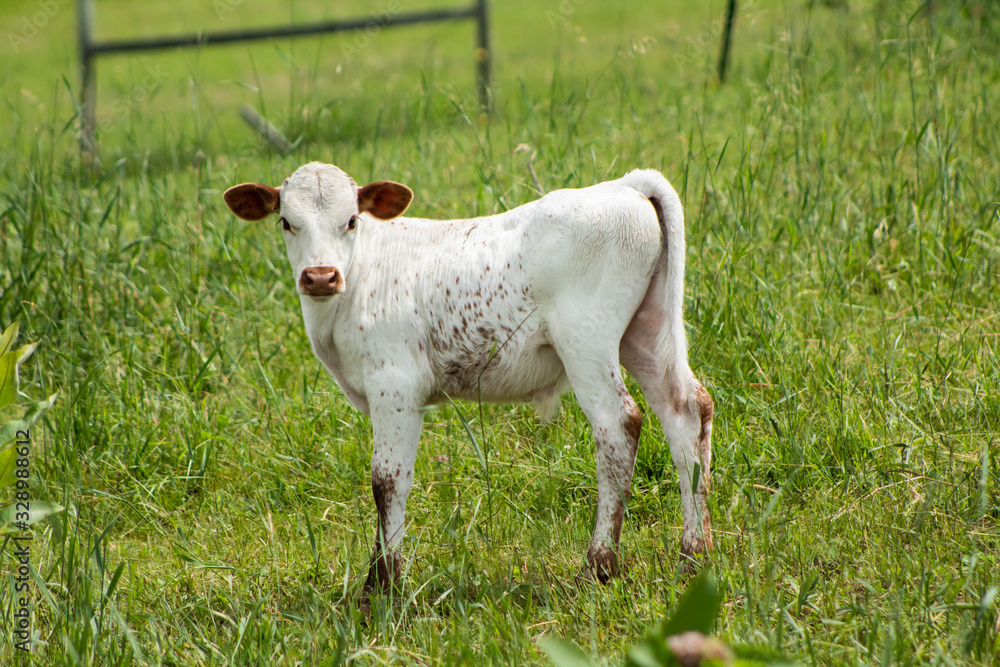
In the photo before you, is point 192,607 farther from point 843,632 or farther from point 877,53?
point 877,53

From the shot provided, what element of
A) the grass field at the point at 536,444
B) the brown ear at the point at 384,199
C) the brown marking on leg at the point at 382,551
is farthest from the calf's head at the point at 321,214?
the grass field at the point at 536,444

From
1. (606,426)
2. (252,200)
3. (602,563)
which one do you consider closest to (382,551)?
(602,563)

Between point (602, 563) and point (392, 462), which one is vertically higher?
point (392, 462)

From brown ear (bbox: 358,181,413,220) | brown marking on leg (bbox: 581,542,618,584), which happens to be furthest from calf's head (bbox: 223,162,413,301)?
brown marking on leg (bbox: 581,542,618,584)

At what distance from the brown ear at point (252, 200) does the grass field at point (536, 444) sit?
893mm

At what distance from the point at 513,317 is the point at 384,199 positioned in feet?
2.21

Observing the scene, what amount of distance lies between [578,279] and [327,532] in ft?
4.72

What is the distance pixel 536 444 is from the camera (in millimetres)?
3641

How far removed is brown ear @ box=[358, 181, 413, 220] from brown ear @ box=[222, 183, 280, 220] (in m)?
0.32

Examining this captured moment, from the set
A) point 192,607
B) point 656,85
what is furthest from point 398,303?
point 656,85

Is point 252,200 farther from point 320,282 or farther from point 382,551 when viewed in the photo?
point 382,551

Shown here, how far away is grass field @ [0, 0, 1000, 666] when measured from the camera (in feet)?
→ 8.16

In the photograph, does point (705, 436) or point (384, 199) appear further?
point (384, 199)

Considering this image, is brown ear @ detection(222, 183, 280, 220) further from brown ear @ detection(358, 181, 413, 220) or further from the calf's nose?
the calf's nose
